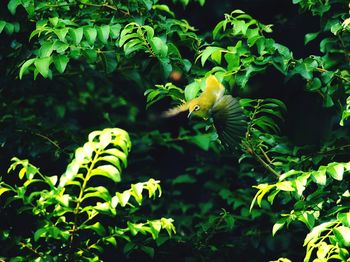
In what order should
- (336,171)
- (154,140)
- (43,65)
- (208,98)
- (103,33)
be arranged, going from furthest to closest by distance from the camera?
(154,140)
(103,33)
(43,65)
(208,98)
(336,171)

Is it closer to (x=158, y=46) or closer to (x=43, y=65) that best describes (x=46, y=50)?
(x=43, y=65)

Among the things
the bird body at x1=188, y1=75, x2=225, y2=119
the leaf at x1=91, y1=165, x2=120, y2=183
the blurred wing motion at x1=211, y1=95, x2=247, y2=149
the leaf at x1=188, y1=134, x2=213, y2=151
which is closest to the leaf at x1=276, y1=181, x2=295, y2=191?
the blurred wing motion at x1=211, y1=95, x2=247, y2=149

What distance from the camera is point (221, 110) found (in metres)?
2.43

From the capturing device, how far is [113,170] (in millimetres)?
2295

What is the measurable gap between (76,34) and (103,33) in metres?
0.12

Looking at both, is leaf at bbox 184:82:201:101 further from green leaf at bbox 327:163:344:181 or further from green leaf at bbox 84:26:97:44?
green leaf at bbox 327:163:344:181

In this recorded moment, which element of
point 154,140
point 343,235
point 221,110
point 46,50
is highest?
point 46,50

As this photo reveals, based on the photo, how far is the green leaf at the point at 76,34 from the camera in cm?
252

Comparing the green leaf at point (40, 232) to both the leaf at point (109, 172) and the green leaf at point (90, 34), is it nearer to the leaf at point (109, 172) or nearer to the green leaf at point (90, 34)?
the leaf at point (109, 172)

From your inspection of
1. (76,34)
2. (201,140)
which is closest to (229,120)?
(76,34)

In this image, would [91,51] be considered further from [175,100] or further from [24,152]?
[24,152]

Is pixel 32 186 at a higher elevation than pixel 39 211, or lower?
lower

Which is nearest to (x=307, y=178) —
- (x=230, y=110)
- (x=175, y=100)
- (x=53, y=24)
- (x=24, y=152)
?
(x=230, y=110)

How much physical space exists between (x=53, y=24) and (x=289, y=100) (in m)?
2.45
